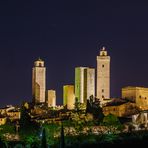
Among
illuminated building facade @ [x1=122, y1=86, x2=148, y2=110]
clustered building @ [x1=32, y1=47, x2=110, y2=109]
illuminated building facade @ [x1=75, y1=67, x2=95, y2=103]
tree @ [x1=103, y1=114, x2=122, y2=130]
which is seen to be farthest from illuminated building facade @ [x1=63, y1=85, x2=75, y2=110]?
tree @ [x1=103, y1=114, x2=122, y2=130]

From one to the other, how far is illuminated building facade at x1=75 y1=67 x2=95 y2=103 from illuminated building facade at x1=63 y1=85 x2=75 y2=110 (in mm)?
579

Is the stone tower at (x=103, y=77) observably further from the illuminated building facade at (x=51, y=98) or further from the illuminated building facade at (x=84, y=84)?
the illuminated building facade at (x=51, y=98)

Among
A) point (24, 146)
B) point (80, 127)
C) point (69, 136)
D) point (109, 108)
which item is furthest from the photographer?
point (109, 108)

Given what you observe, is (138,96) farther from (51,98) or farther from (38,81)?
(38,81)

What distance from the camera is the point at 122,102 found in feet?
219

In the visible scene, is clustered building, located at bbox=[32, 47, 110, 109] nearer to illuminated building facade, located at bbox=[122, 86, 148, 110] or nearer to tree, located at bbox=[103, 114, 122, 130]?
illuminated building facade, located at bbox=[122, 86, 148, 110]

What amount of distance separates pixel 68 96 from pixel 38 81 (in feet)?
18.7

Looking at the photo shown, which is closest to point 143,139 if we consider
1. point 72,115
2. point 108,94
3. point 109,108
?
point 72,115

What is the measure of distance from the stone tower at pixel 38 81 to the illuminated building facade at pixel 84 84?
162 inches

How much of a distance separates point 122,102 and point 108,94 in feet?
11.3

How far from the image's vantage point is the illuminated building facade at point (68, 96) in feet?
232

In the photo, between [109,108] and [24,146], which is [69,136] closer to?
[24,146]

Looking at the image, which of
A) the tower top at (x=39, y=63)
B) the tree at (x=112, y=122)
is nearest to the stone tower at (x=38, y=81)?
the tower top at (x=39, y=63)

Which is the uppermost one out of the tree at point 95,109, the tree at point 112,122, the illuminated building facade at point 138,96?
the illuminated building facade at point 138,96
